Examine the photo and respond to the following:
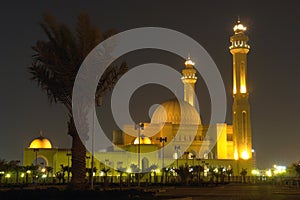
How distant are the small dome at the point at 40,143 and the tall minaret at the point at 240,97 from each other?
2385cm

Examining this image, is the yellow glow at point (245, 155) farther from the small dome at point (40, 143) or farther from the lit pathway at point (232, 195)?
the lit pathway at point (232, 195)

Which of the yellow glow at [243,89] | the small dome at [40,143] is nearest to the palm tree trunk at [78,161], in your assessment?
the small dome at [40,143]

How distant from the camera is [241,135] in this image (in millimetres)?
66250

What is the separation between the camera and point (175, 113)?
7094 centimetres

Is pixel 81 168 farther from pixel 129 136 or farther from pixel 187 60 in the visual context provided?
pixel 187 60

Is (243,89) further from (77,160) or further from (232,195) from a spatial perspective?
(77,160)

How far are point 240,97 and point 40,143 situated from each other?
2610cm

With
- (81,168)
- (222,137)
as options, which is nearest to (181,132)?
(222,137)

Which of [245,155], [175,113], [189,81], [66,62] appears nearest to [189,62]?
[189,81]

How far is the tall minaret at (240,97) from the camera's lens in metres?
66.2

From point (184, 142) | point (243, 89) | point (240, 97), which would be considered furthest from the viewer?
point (184, 142)

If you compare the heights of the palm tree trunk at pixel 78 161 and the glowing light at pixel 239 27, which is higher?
the glowing light at pixel 239 27

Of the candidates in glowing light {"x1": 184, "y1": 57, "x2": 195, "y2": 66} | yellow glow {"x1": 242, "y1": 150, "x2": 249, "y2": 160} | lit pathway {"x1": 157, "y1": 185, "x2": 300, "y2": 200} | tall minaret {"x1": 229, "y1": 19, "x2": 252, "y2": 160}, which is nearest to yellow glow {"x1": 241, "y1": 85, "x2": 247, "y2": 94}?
tall minaret {"x1": 229, "y1": 19, "x2": 252, "y2": 160}

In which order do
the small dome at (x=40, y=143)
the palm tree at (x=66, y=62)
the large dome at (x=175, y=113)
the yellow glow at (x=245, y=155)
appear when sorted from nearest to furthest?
the palm tree at (x=66, y=62) → the small dome at (x=40, y=143) → the yellow glow at (x=245, y=155) → the large dome at (x=175, y=113)
